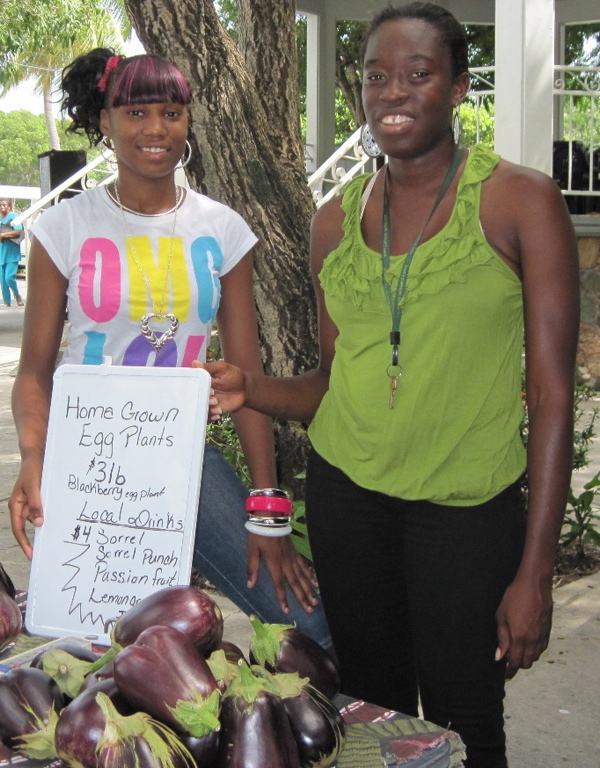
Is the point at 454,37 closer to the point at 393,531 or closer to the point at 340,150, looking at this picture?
the point at 393,531

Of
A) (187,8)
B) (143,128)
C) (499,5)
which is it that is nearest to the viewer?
(143,128)

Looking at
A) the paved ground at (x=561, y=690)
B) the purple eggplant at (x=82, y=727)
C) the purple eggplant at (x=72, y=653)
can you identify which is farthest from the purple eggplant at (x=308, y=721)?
the paved ground at (x=561, y=690)

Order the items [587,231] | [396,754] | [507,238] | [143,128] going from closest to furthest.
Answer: [396,754], [507,238], [143,128], [587,231]

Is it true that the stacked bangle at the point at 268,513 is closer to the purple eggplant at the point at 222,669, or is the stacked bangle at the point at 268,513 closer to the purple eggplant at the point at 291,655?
the purple eggplant at the point at 291,655

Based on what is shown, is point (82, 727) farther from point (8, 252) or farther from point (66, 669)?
point (8, 252)

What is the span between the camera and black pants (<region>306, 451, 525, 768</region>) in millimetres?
1998

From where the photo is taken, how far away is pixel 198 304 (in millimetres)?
2439

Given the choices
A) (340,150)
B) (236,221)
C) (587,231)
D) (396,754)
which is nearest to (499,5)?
(587,231)

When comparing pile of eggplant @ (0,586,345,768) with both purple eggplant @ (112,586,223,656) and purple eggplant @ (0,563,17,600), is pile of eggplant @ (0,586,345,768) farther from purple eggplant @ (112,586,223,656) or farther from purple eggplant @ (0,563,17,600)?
purple eggplant @ (0,563,17,600)

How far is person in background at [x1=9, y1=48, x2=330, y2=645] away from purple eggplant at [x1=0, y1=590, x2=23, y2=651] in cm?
30

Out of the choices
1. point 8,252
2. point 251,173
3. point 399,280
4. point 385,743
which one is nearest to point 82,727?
point 385,743

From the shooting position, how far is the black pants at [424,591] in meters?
2.00

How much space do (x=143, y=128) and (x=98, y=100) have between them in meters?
0.18

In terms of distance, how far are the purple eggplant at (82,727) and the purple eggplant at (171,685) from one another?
32mm
